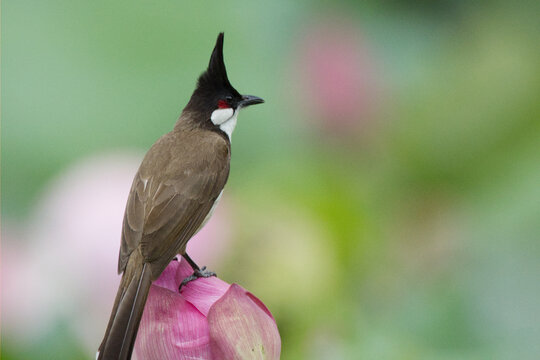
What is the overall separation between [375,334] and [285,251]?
0.16 m

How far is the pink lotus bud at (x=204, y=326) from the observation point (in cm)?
50

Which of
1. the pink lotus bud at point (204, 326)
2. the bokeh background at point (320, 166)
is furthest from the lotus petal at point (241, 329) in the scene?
the bokeh background at point (320, 166)

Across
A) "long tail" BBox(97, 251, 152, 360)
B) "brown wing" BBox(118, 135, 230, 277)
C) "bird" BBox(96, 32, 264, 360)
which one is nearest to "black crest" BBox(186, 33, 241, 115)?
"bird" BBox(96, 32, 264, 360)

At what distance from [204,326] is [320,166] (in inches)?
21.7

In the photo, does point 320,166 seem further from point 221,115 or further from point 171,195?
point 171,195

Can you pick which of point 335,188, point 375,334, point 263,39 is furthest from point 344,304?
point 263,39

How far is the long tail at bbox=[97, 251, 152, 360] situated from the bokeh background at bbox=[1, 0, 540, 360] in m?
0.25

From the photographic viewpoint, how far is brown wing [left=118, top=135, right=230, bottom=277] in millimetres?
659

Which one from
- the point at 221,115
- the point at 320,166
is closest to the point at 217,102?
the point at 221,115

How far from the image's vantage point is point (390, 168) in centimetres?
106

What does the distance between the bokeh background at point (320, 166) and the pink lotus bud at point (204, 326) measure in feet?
1.02

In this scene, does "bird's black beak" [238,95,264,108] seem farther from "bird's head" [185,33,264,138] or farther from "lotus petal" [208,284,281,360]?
"lotus petal" [208,284,281,360]

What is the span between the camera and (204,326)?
51 cm

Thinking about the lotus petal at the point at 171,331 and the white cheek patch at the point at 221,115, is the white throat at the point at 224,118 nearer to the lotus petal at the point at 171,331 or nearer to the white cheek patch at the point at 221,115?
the white cheek patch at the point at 221,115
